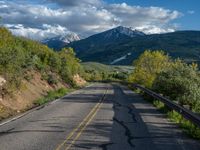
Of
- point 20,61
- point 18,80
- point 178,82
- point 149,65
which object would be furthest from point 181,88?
point 149,65

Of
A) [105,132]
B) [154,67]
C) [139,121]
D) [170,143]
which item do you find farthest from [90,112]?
[154,67]

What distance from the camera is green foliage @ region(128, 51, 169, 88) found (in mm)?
50750

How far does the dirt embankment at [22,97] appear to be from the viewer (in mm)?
21172

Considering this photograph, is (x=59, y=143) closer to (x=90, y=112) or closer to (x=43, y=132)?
(x=43, y=132)

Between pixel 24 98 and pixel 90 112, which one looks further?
pixel 24 98

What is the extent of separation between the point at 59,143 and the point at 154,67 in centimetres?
4163

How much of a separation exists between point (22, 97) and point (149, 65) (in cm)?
2982

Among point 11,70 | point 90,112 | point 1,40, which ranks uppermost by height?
point 1,40

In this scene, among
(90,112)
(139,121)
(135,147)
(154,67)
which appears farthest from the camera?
(154,67)

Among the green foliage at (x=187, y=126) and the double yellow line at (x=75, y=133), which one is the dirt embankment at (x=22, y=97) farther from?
the green foliage at (x=187, y=126)

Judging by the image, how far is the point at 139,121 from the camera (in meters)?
16.8

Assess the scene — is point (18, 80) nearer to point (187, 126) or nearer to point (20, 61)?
point (20, 61)

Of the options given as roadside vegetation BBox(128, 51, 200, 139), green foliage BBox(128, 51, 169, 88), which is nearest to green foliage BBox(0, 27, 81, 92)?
roadside vegetation BBox(128, 51, 200, 139)

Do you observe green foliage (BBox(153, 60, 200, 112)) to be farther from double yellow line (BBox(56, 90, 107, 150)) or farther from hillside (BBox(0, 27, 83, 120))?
hillside (BBox(0, 27, 83, 120))
